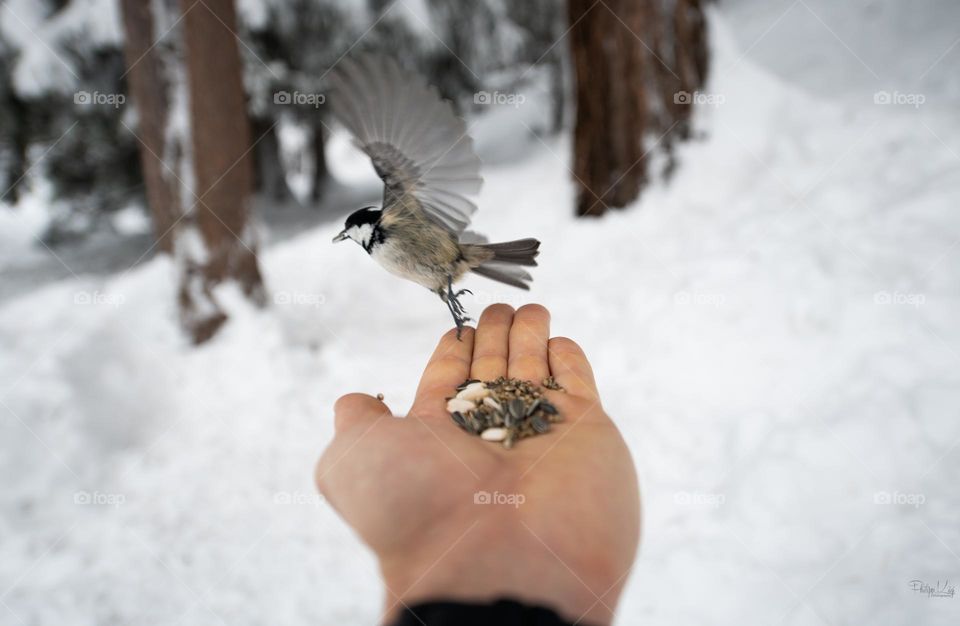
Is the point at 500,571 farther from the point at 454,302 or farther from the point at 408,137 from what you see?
the point at 408,137

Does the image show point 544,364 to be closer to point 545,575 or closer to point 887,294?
point 545,575

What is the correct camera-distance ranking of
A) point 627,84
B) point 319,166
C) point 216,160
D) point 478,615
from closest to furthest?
point 478,615, point 216,160, point 627,84, point 319,166

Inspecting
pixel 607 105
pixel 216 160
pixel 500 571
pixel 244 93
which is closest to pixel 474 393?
pixel 500 571

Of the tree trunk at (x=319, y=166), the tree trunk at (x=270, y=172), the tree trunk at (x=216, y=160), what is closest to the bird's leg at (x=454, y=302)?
the tree trunk at (x=216, y=160)

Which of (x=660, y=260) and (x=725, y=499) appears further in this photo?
(x=660, y=260)

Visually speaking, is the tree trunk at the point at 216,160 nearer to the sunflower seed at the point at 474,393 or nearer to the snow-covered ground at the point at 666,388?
the snow-covered ground at the point at 666,388

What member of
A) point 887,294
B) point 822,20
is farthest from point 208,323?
point 822,20
